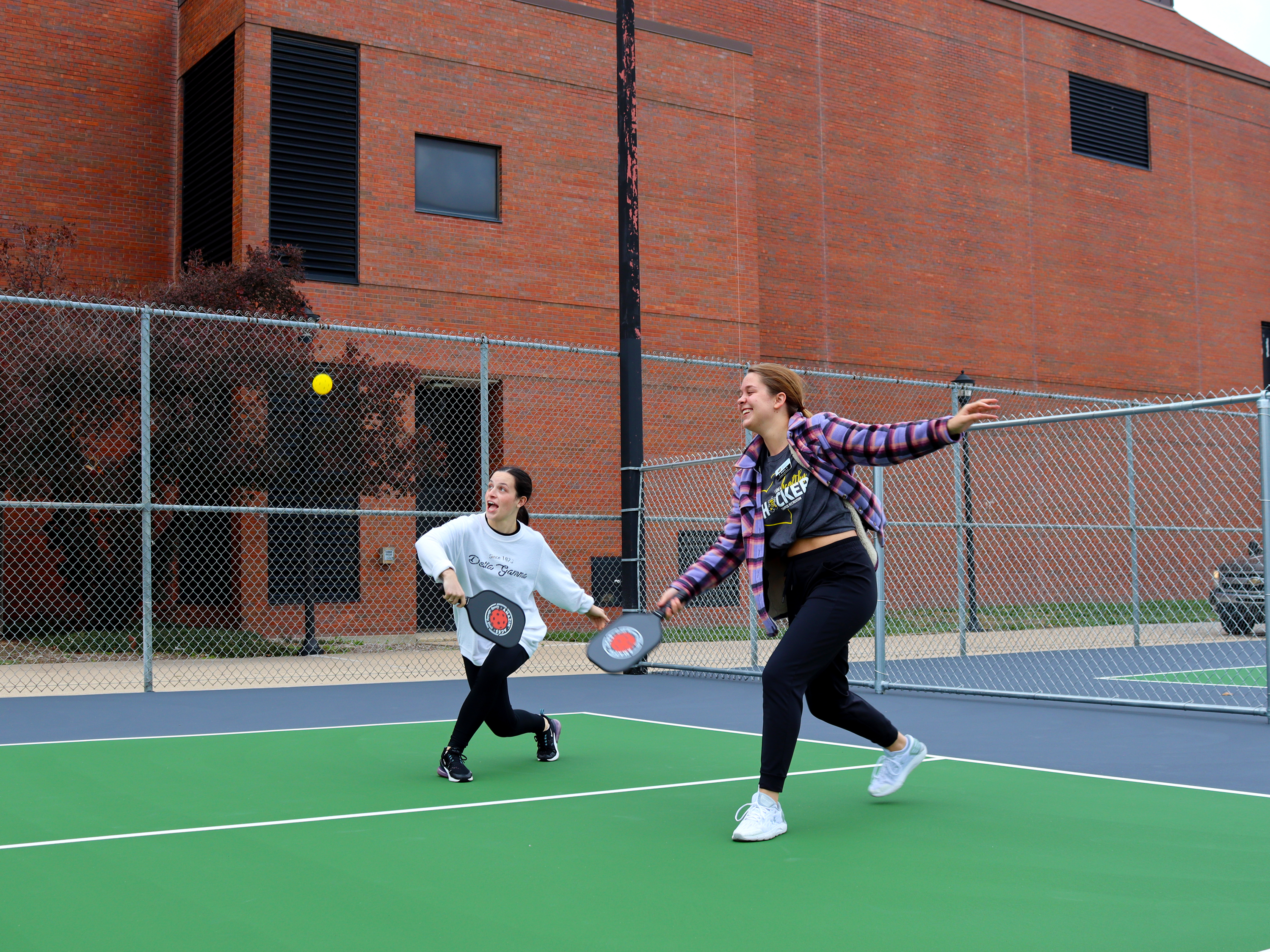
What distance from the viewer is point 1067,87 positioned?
92.4ft

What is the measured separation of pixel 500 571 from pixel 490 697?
66 cm

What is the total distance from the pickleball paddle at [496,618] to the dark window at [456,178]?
14.0m

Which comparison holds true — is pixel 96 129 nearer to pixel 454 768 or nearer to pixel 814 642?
pixel 454 768

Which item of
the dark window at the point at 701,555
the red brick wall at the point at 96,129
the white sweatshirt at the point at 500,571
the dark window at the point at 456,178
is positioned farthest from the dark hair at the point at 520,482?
the red brick wall at the point at 96,129

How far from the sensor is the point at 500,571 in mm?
6496

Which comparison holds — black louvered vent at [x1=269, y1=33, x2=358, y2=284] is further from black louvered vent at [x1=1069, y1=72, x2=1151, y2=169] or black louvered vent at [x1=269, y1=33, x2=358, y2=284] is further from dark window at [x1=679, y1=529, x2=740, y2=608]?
black louvered vent at [x1=1069, y1=72, x2=1151, y2=169]

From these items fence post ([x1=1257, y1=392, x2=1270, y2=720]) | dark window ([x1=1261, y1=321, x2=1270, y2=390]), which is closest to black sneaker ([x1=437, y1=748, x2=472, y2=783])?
fence post ([x1=1257, y1=392, x2=1270, y2=720])

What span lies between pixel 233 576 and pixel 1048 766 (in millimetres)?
12321

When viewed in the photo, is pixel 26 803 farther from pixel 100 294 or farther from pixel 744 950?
pixel 100 294

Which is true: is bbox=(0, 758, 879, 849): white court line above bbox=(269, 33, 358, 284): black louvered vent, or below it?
below

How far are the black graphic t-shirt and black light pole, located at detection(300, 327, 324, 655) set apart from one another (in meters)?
10.3

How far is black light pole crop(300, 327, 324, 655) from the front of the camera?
14906 millimetres

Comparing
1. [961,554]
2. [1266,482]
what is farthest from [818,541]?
[961,554]

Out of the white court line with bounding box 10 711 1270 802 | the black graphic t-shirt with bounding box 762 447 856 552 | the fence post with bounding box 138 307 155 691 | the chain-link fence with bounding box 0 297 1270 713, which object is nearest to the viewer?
the black graphic t-shirt with bounding box 762 447 856 552
